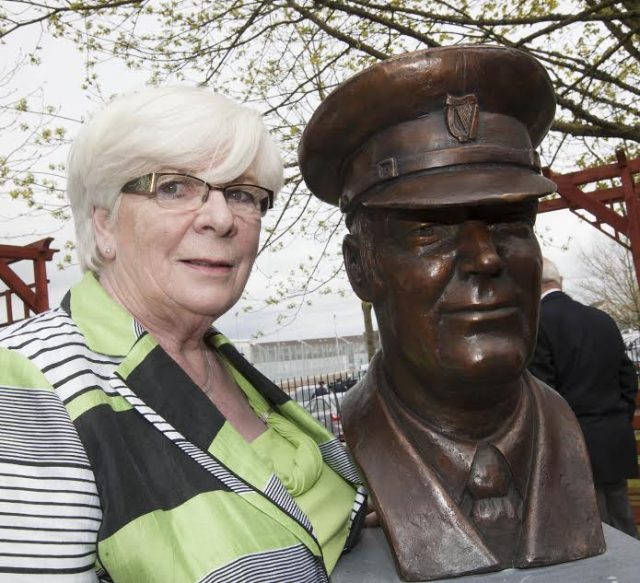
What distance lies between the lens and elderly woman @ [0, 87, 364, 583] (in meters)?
1.23

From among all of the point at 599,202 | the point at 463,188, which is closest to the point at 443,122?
the point at 463,188

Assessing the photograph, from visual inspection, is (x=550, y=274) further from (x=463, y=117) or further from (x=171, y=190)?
(x=171, y=190)

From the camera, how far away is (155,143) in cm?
155

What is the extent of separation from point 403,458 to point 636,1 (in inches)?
176

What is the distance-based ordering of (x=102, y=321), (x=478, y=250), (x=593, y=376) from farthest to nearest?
(x=593, y=376) → (x=478, y=250) → (x=102, y=321)

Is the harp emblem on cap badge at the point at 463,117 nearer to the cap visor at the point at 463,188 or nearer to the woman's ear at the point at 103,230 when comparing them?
the cap visor at the point at 463,188

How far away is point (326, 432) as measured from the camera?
6.64ft

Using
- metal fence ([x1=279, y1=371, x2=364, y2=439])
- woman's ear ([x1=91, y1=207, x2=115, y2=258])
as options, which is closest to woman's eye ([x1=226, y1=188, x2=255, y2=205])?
woman's ear ([x1=91, y1=207, x2=115, y2=258])

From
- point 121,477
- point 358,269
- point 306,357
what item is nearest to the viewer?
point 121,477

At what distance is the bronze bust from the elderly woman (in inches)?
9.4

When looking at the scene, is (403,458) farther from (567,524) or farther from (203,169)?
(203,169)

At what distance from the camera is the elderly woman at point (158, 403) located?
1227mm

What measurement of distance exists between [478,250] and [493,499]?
79 cm

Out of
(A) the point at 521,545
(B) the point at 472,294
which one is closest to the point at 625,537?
(A) the point at 521,545
